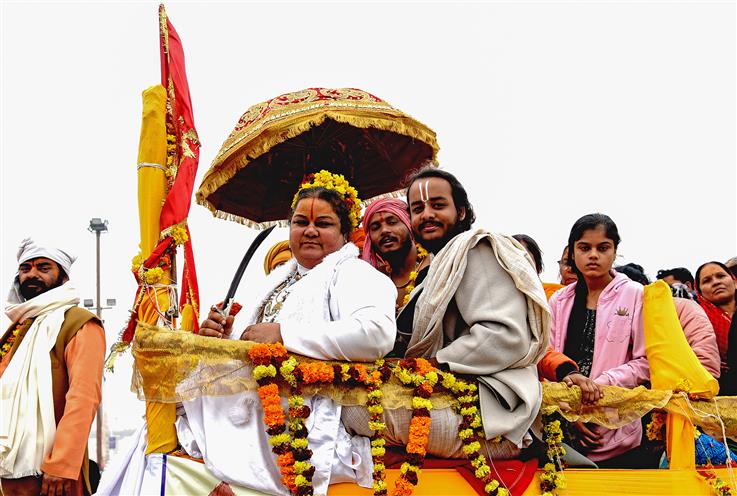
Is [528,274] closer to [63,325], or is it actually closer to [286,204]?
[286,204]

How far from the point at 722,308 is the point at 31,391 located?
4872 millimetres

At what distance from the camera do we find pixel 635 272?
16.9 ft

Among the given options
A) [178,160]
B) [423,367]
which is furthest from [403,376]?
[178,160]

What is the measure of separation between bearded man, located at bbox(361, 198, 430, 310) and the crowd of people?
0.03 ft

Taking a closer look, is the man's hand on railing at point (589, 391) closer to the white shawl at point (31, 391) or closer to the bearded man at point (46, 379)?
the bearded man at point (46, 379)

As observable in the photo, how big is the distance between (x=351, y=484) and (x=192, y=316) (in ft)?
4.36

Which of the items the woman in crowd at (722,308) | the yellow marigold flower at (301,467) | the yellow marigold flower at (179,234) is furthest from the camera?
the woman in crowd at (722,308)

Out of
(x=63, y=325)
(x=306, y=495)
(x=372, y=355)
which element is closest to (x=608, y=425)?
(x=372, y=355)

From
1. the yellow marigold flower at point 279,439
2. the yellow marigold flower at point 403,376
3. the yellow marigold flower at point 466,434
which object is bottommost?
the yellow marigold flower at point 466,434

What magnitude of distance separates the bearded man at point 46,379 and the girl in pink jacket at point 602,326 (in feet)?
9.88

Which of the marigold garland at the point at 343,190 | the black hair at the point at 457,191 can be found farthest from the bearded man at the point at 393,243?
the black hair at the point at 457,191

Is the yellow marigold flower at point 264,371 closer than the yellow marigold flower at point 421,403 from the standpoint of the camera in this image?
Yes

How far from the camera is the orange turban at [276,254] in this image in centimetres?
593

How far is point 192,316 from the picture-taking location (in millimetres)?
3844
